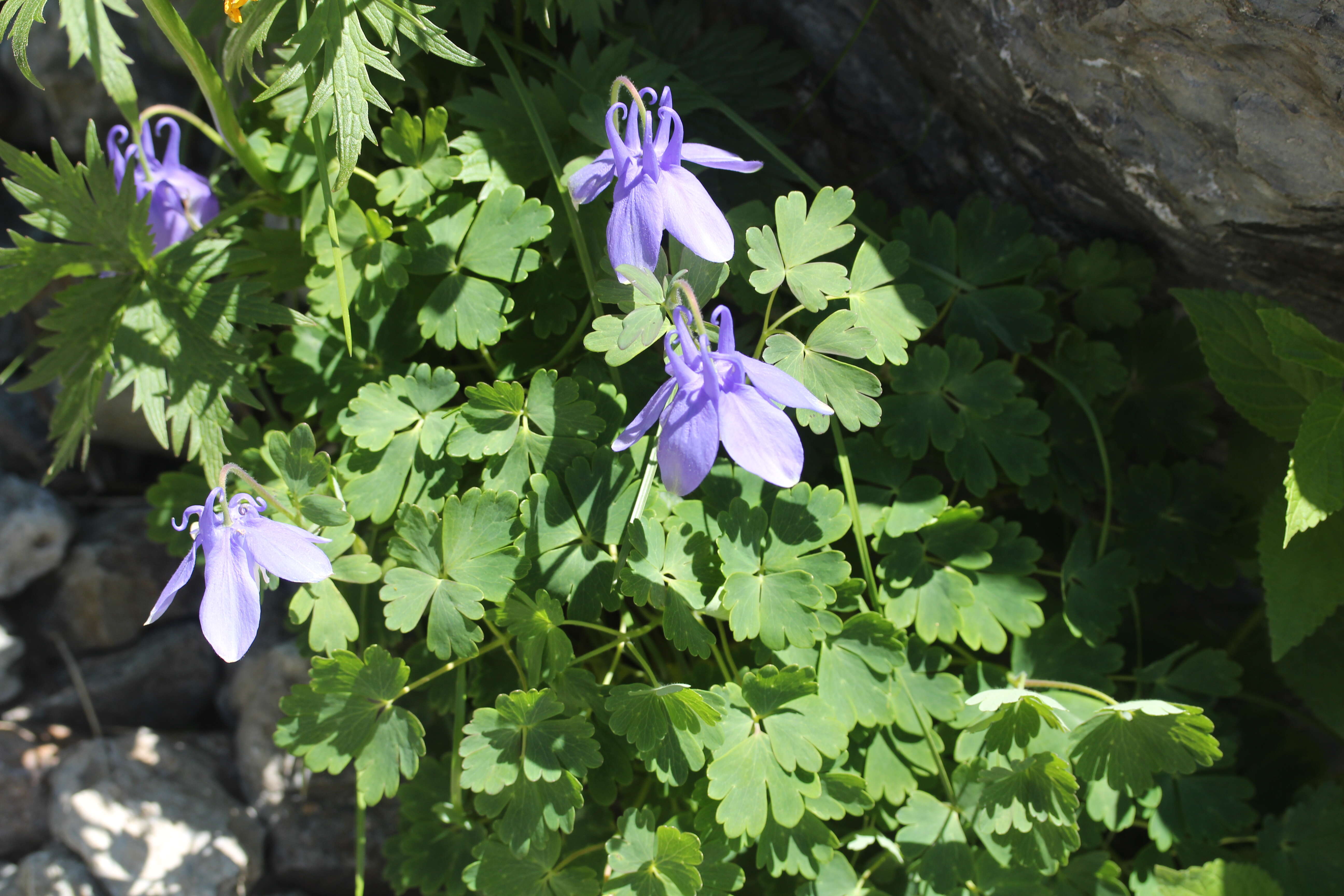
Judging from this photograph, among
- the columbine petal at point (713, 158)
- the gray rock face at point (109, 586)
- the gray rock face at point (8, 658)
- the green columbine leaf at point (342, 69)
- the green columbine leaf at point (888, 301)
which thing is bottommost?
the gray rock face at point (8, 658)

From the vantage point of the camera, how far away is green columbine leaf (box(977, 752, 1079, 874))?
140cm

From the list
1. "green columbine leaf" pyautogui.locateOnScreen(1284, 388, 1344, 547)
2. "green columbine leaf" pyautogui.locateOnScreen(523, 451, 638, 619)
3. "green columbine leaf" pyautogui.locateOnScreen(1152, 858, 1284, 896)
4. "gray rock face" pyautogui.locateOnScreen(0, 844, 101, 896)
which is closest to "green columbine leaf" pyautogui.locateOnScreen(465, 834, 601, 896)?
"green columbine leaf" pyautogui.locateOnScreen(523, 451, 638, 619)

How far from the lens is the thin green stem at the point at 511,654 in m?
1.44

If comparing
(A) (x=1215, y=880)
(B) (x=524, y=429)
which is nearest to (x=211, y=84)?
(B) (x=524, y=429)

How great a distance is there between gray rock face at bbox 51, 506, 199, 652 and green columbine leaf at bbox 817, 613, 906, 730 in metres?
1.79

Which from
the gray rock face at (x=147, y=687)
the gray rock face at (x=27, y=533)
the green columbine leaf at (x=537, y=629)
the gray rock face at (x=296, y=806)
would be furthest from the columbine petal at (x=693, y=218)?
the gray rock face at (x=27, y=533)

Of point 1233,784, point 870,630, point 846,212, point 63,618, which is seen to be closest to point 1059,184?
point 846,212

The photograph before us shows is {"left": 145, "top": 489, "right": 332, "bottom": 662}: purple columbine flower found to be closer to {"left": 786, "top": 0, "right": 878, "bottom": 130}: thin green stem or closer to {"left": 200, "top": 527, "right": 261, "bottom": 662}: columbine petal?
{"left": 200, "top": 527, "right": 261, "bottom": 662}: columbine petal

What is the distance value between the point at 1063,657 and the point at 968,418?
1.62 ft

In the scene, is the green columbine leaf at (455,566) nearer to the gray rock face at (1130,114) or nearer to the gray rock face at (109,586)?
the gray rock face at (1130,114)

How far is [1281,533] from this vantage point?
1603 millimetres

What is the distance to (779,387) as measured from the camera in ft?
3.59

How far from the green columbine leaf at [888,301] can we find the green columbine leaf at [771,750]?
1.83ft

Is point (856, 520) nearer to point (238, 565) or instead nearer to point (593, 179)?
point (593, 179)
